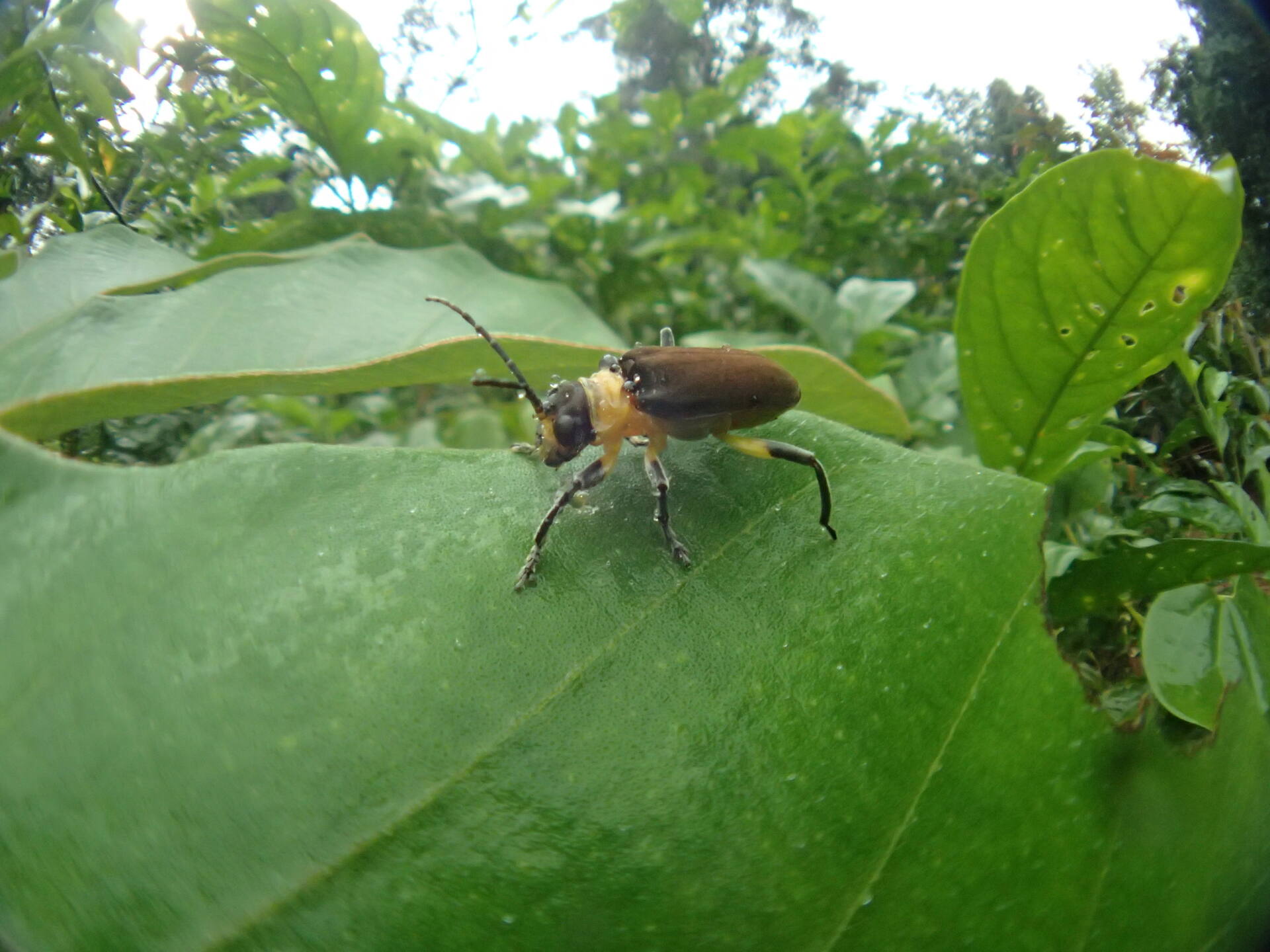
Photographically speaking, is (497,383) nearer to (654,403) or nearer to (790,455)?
(654,403)

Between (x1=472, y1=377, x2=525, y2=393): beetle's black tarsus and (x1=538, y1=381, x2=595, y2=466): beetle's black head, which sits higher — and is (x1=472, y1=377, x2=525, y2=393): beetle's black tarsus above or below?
above

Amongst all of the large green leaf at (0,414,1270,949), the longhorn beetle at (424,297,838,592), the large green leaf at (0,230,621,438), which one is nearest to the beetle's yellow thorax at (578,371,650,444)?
the longhorn beetle at (424,297,838,592)

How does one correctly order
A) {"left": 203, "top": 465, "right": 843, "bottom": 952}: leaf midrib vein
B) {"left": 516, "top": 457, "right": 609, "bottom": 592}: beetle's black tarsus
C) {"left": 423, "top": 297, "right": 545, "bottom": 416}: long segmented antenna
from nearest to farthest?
{"left": 203, "top": 465, "right": 843, "bottom": 952}: leaf midrib vein → {"left": 516, "top": 457, "right": 609, "bottom": 592}: beetle's black tarsus → {"left": 423, "top": 297, "right": 545, "bottom": 416}: long segmented antenna

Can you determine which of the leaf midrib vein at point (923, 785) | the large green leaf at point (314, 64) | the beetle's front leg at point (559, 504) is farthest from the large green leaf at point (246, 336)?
the leaf midrib vein at point (923, 785)

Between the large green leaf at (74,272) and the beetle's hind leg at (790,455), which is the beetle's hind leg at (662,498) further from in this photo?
the large green leaf at (74,272)

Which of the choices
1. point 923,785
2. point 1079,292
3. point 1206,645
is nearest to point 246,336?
point 923,785

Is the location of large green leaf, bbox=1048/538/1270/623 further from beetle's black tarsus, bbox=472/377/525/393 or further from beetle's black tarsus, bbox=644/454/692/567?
beetle's black tarsus, bbox=472/377/525/393
